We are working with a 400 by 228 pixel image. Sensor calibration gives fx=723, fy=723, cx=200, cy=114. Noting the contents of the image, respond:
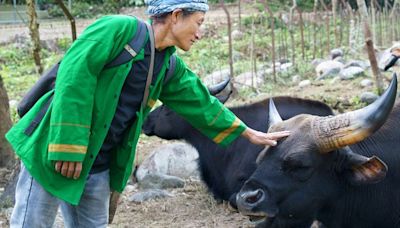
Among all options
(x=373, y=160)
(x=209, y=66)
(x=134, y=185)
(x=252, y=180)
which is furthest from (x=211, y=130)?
(x=209, y=66)

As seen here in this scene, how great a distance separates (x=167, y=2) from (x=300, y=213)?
149 cm

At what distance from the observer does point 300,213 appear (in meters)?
4.23

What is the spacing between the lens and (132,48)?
11.9 ft

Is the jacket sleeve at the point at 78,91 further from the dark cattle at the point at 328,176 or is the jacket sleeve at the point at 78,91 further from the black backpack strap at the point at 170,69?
the dark cattle at the point at 328,176

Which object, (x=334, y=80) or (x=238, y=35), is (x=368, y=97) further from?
(x=238, y=35)

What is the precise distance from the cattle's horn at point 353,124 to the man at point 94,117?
723 mm

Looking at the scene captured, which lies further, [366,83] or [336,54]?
[336,54]

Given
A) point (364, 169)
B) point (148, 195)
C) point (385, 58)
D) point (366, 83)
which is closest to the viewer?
point (364, 169)

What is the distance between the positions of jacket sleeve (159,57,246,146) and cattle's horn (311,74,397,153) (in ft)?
1.57

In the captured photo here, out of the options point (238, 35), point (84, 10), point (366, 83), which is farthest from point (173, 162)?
point (84, 10)

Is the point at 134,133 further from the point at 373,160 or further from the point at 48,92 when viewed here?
the point at 373,160

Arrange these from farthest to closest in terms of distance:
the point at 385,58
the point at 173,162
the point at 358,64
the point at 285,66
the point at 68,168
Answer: the point at 285,66 → the point at 358,64 → the point at 385,58 → the point at 173,162 → the point at 68,168

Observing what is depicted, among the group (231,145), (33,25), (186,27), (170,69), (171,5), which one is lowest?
(231,145)

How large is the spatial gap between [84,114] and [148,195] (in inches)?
156
